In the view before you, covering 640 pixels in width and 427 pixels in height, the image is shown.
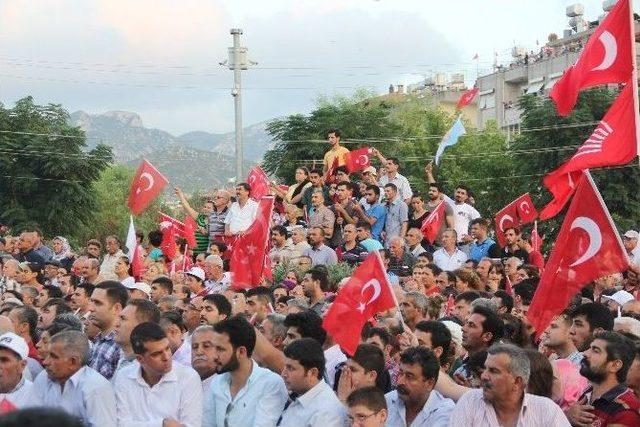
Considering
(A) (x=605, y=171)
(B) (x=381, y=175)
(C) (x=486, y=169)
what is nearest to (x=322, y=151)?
(A) (x=605, y=171)

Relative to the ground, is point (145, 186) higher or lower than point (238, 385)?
lower

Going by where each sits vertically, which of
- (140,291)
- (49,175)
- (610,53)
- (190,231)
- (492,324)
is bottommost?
(49,175)

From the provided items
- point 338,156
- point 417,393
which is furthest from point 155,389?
point 338,156

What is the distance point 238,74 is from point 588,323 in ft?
93.5

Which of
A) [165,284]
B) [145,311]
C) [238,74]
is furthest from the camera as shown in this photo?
[238,74]

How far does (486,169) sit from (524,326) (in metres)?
52.0

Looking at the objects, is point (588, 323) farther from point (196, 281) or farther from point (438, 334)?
point (196, 281)

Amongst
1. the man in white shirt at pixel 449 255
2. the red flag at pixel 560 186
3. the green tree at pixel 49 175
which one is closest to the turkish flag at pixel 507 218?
the man in white shirt at pixel 449 255

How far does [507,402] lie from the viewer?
7000 millimetres

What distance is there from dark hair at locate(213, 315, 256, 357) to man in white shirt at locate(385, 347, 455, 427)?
1.09 metres

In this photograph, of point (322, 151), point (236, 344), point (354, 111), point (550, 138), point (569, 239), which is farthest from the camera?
point (354, 111)

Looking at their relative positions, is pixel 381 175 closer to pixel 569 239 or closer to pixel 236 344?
pixel 569 239

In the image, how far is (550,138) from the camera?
1629 inches

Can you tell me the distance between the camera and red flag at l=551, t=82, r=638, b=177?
10367mm
